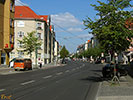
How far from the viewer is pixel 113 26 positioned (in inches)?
581

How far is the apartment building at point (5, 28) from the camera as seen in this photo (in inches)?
1555

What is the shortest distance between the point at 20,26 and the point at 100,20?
51.1 metres

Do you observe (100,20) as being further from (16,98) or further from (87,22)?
(16,98)

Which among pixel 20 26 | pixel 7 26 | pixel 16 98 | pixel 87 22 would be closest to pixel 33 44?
pixel 7 26

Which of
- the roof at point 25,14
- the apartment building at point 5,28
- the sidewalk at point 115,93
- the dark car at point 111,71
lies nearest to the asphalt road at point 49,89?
the sidewalk at point 115,93

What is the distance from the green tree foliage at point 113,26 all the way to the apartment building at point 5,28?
26704 millimetres

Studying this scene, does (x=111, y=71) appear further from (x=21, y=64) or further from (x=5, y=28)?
(x=5, y=28)

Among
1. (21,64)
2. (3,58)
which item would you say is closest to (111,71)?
(21,64)

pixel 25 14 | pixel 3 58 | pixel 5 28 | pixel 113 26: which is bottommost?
pixel 3 58

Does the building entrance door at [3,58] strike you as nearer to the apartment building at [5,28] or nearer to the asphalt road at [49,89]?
the apartment building at [5,28]

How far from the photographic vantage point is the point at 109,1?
15352 mm

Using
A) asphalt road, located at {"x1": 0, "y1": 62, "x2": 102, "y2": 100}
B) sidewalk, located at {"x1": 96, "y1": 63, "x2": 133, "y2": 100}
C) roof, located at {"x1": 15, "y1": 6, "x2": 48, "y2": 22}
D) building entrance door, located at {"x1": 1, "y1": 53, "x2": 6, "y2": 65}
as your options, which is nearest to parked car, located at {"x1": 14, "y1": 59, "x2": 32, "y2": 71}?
building entrance door, located at {"x1": 1, "y1": 53, "x2": 6, "y2": 65}

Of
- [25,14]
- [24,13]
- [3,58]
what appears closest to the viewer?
[3,58]

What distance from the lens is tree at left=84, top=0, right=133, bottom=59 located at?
14734mm
